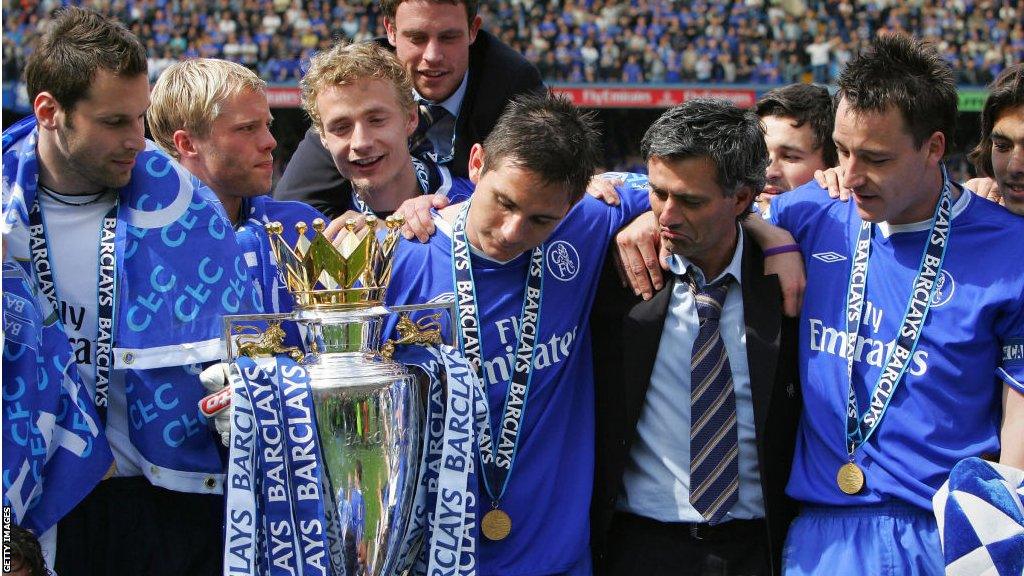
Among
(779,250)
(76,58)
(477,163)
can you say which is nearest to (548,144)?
(477,163)

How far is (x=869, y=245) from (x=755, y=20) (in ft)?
82.4

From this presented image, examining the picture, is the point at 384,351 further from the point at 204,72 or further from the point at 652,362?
the point at 204,72

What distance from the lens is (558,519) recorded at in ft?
10.2

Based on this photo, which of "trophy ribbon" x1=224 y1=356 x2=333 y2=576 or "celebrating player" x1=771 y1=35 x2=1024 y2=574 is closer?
"trophy ribbon" x1=224 y1=356 x2=333 y2=576

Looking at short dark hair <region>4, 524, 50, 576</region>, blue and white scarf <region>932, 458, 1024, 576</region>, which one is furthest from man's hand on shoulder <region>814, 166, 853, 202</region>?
short dark hair <region>4, 524, 50, 576</region>

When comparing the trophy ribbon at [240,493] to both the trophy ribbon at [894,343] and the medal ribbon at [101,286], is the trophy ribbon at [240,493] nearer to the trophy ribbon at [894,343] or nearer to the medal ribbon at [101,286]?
the medal ribbon at [101,286]

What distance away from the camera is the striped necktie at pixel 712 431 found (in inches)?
122

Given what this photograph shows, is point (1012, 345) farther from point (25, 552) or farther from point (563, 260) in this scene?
point (25, 552)

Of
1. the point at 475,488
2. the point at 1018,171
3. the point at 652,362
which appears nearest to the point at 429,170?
the point at 652,362

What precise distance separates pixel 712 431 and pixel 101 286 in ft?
5.04

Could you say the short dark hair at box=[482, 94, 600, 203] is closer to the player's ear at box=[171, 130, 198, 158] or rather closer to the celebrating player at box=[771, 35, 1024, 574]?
the celebrating player at box=[771, 35, 1024, 574]

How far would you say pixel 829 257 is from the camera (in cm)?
325

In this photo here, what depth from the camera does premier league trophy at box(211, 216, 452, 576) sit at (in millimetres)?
2617

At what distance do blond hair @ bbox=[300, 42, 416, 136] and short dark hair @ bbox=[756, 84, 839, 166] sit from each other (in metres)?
1.53
